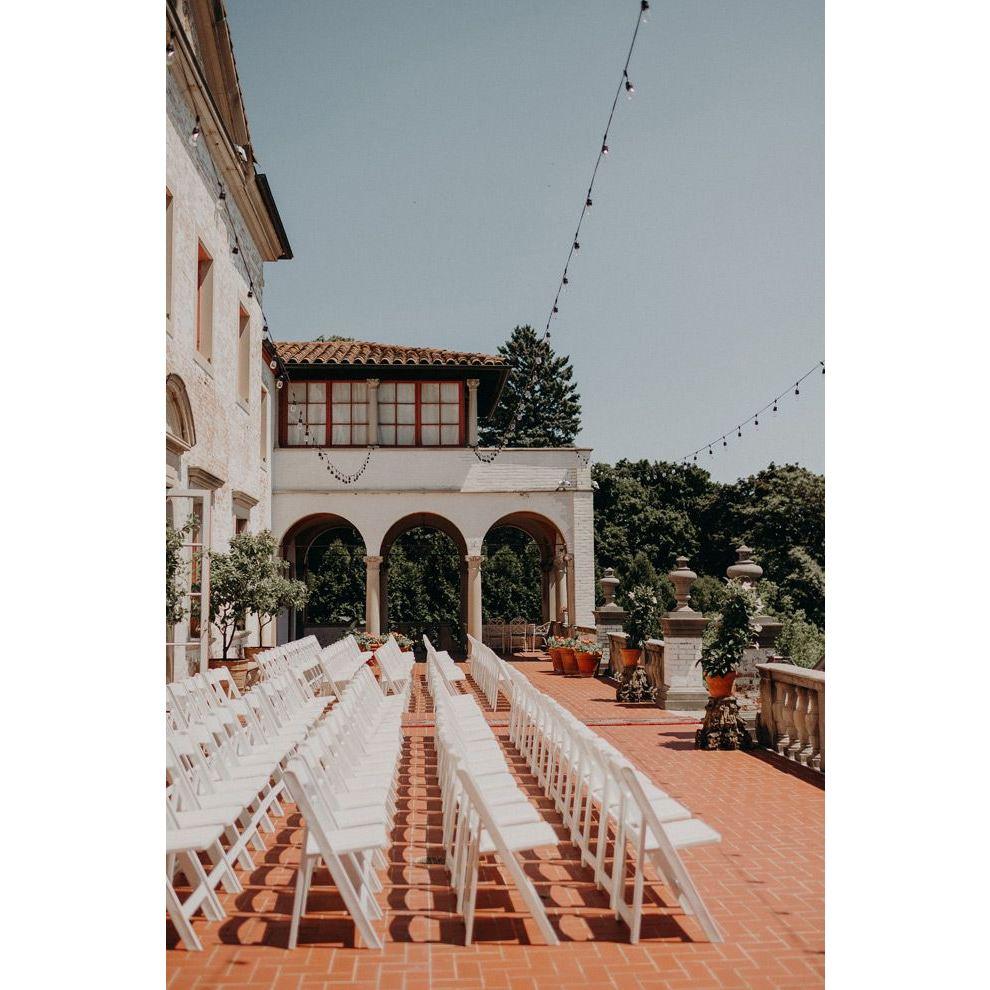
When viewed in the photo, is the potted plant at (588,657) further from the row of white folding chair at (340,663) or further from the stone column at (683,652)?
the stone column at (683,652)

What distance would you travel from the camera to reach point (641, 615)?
42.7 feet

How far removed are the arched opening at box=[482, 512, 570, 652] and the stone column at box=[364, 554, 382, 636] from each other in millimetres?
2505

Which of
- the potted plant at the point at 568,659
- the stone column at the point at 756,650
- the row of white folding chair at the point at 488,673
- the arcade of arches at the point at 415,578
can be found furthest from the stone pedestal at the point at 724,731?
the arcade of arches at the point at 415,578

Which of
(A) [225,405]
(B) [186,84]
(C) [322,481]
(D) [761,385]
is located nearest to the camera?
(D) [761,385]

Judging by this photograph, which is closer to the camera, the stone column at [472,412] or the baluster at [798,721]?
the baluster at [798,721]

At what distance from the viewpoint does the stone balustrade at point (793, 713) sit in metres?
7.44

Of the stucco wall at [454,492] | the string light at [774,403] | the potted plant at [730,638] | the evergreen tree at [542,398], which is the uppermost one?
the evergreen tree at [542,398]

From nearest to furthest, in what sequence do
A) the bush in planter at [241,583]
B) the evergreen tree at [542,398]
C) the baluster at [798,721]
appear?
the baluster at [798,721] < the bush in planter at [241,583] < the evergreen tree at [542,398]
